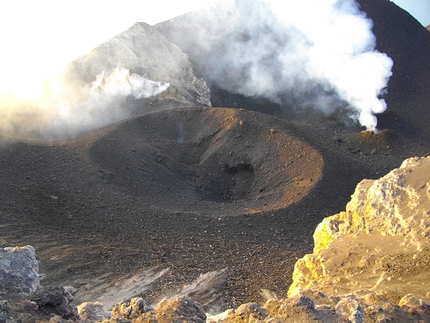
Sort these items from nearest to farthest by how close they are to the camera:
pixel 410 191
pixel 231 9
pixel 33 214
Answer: pixel 410 191 < pixel 33 214 < pixel 231 9

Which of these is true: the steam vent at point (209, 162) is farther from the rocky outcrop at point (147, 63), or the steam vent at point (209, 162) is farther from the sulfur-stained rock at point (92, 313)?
the sulfur-stained rock at point (92, 313)

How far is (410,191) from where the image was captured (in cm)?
775

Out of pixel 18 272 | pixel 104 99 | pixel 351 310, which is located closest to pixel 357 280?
pixel 351 310

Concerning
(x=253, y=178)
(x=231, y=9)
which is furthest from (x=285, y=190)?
(x=231, y=9)

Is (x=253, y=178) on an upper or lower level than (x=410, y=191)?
lower

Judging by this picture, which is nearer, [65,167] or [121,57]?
[65,167]

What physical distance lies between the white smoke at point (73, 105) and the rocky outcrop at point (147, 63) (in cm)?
58

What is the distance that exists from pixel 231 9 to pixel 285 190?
20.9m

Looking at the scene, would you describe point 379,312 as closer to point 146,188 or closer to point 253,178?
point 146,188

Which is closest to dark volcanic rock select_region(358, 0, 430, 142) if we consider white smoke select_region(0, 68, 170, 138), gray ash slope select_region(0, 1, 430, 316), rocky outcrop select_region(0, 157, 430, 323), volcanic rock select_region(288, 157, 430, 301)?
gray ash slope select_region(0, 1, 430, 316)

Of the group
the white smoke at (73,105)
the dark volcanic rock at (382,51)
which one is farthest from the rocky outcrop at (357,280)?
the dark volcanic rock at (382,51)

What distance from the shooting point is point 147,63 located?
24969mm

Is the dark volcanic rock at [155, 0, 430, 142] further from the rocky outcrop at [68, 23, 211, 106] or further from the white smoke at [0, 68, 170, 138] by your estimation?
the white smoke at [0, 68, 170, 138]

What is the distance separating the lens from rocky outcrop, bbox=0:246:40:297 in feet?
20.5
